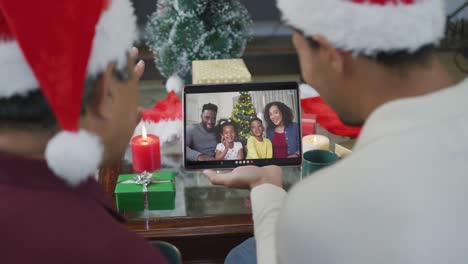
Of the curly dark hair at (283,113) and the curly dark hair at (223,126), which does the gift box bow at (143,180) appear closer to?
the curly dark hair at (223,126)

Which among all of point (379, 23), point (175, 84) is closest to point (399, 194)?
point (379, 23)

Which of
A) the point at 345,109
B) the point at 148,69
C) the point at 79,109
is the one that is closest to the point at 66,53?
the point at 79,109

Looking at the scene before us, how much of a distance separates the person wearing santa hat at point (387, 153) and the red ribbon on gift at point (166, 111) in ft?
2.62

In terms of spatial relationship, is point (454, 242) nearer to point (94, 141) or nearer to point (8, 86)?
point (94, 141)

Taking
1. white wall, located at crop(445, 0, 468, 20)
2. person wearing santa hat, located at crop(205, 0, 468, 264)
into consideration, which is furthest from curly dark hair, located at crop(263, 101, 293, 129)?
white wall, located at crop(445, 0, 468, 20)

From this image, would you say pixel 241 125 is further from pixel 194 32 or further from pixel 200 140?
pixel 194 32

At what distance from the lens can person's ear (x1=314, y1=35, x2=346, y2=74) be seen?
2.85ft

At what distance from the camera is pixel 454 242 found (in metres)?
Result: 0.76

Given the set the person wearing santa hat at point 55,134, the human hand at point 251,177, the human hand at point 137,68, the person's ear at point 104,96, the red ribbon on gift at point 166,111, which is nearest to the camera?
the person wearing santa hat at point 55,134

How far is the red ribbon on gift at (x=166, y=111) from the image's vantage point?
1.64 m

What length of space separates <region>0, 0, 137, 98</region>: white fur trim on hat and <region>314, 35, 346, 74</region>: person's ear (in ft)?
0.97

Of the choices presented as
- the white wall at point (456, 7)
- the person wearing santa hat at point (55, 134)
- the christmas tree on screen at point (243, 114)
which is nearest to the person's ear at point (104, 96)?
the person wearing santa hat at point (55, 134)

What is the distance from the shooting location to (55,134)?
29.2 inches

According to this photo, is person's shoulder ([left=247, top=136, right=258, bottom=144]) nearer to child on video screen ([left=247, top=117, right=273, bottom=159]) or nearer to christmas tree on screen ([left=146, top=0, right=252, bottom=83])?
child on video screen ([left=247, top=117, right=273, bottom=159])
